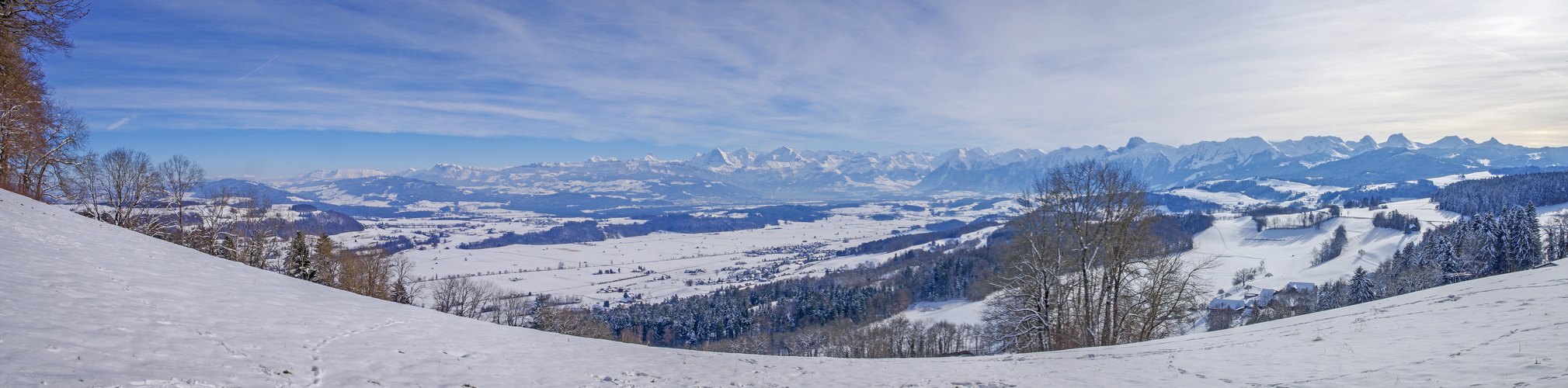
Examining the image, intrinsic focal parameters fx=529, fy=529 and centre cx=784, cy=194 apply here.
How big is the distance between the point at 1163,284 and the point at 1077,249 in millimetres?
2397

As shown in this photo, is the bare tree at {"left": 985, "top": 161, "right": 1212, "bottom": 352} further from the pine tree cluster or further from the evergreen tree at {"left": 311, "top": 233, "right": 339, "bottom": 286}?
the pine tree cluster

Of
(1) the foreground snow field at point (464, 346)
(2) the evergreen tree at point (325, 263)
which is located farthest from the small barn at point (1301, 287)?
(2) the evergreen tree at point (325, 263)

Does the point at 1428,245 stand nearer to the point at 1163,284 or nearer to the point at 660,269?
the point at 1163,284

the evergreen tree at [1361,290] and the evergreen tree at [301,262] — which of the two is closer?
the evergreen tree at [301,262]

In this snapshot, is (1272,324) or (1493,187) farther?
Answer: (1493,187)

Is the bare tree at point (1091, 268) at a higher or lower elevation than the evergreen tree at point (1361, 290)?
higher

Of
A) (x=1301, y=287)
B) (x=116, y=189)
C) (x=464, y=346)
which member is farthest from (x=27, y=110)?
(x=1301, y=287)

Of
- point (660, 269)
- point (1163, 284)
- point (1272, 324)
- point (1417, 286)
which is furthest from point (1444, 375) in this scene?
point (660, 269)

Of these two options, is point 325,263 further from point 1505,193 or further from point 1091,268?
point 1505,193

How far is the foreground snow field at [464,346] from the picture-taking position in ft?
16.6

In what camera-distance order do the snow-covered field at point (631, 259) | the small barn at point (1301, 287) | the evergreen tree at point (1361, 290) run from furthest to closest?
the snow-covered field at point (631, 259) → the small barn at point (1301, 287) → the evergreen tree at point (1361, 290)

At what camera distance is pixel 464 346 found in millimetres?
8102

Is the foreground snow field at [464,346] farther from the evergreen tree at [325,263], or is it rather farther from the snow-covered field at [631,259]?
the snow-covered field at [631,259]

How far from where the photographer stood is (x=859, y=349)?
4100 centimetres
